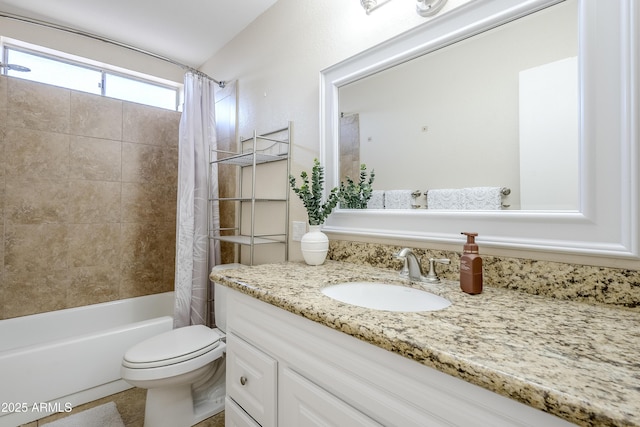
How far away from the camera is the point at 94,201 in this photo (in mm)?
2254

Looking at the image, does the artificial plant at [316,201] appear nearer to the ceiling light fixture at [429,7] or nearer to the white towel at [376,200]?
the white towel at [376,200]

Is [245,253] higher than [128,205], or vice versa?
[128,205]

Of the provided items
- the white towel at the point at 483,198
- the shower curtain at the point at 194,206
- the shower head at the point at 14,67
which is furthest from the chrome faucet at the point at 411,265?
the shower head at the point at 14,67

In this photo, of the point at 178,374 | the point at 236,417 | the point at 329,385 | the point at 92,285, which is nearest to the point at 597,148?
the point at 329,385

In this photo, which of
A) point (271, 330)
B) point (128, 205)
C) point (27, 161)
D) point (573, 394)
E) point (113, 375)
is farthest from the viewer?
point (128, 205)

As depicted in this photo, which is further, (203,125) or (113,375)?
(203,125)

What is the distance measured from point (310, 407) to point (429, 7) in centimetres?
140

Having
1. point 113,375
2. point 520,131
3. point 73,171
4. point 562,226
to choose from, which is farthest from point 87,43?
point 562,226

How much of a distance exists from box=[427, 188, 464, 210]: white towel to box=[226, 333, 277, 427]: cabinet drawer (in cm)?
79

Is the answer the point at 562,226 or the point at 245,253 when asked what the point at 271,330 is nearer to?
the point at 562,226

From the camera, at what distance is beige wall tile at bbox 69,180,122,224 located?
2172 mm

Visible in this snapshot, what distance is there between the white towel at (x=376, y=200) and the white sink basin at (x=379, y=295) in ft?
1.23

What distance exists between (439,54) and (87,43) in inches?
107

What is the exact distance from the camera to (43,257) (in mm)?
2047
